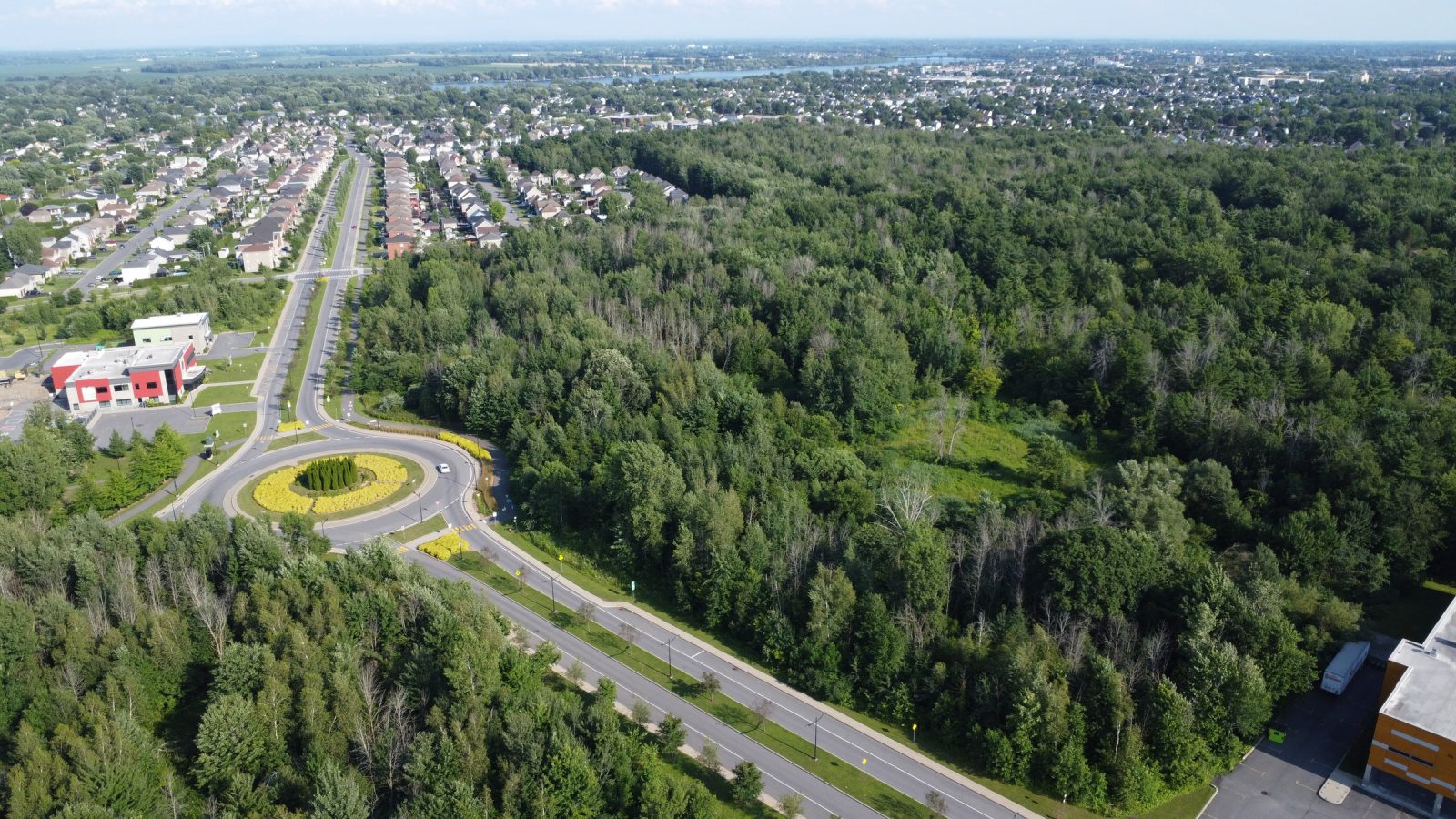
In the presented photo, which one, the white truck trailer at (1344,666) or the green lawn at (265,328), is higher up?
the green lawn at (265,328)

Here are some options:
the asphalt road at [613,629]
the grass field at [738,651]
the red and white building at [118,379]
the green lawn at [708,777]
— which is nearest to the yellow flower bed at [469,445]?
the asphalt road at [613,629]

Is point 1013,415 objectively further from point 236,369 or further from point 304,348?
point 236,369

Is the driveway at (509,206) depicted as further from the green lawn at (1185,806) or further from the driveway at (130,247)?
the green lawn at (1185,806)

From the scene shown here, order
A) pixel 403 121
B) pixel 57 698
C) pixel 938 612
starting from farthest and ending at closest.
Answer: pixel 403 121 < pixel 938 612 < pixel 57 698

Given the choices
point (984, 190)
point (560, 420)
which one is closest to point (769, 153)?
point (984, 190)

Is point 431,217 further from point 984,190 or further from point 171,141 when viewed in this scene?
point 171,141

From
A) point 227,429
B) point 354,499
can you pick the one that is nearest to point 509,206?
point 227,429

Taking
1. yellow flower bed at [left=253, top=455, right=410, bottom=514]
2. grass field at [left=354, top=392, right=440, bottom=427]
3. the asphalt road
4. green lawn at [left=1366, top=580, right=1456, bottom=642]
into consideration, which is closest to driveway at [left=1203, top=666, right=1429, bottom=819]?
green lawn at [left=1366, top=580, right=1456, bottom=642]

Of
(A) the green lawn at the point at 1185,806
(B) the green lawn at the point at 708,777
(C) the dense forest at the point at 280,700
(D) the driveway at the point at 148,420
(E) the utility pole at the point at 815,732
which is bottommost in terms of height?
(A) the green lawn at the point at 1185,806
